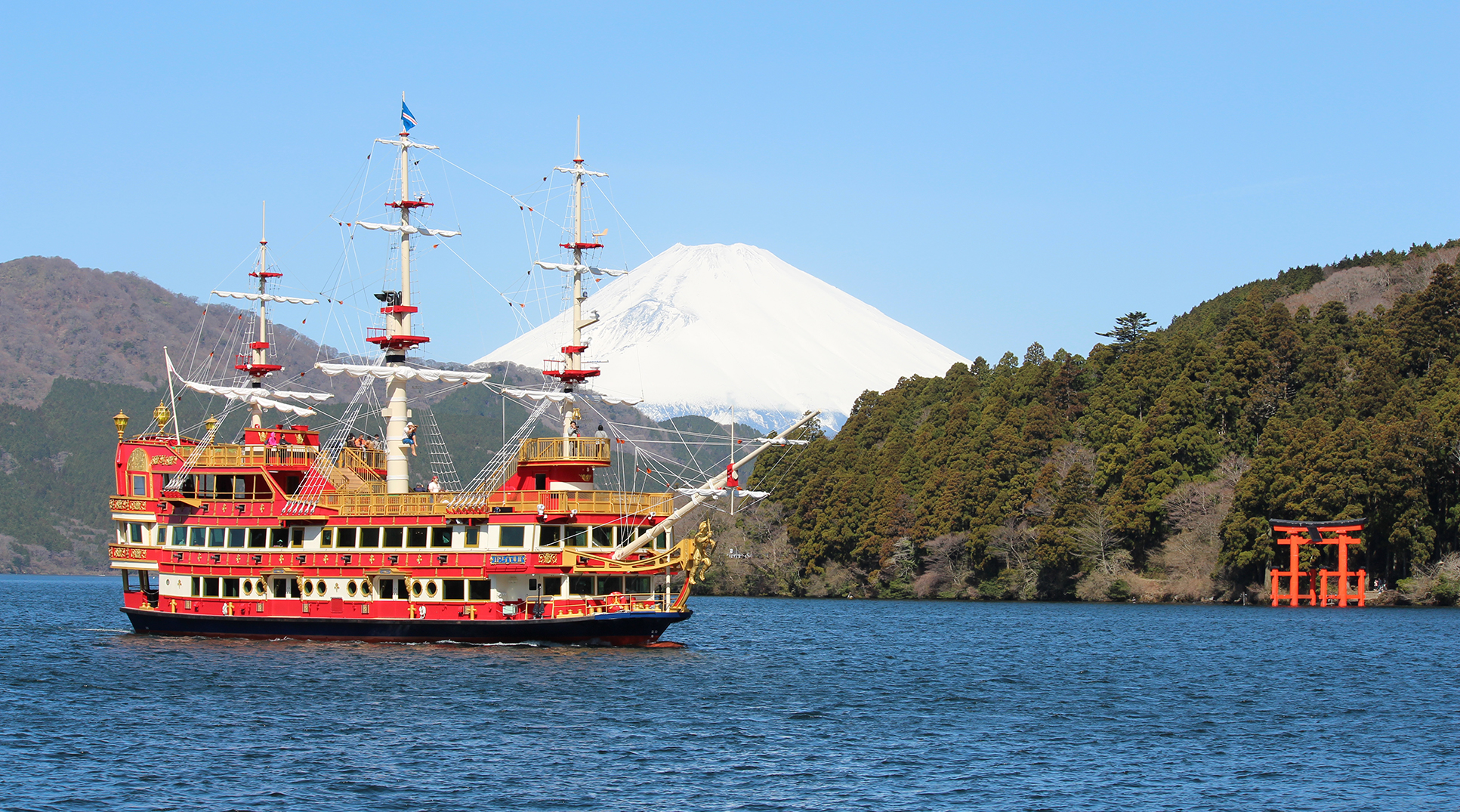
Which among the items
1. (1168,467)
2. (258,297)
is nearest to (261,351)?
(258,297)

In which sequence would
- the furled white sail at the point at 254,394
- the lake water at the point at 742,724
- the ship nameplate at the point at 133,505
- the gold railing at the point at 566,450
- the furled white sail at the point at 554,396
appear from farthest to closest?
the furled white sail at the point at 254,394, the ship nameplate at the point at 133,505, the furled white sail at the point at 554,396, the gold railing at the point at 566,450, the lake water at the point at 742,724

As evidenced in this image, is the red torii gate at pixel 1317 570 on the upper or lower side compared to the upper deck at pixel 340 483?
lower

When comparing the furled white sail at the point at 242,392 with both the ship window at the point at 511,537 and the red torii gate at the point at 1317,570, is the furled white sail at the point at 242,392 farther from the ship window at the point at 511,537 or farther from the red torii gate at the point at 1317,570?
the red torii gate at the point at 1317,570

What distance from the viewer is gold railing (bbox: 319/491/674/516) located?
43.6m

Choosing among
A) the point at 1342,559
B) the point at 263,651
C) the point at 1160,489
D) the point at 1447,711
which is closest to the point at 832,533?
the point at 1160,489

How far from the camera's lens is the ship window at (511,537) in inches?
1725

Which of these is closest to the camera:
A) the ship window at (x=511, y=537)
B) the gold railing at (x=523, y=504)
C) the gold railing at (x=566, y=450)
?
the gold railing at (x=523, y=504)

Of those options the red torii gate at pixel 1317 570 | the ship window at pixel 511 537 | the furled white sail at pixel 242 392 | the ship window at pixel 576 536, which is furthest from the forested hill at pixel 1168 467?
the furled white sail at pixel 242 392

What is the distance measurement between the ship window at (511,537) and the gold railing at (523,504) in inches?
21.1

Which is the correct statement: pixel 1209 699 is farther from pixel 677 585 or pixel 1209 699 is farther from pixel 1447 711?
pixel 677 585

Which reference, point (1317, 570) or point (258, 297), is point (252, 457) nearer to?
point (258, 297)

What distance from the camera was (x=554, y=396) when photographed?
159ft

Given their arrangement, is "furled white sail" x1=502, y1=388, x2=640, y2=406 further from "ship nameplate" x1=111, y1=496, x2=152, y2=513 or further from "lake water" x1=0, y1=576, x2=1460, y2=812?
"ship nameplate" x1=111, y1=496, x2=152, y2=513

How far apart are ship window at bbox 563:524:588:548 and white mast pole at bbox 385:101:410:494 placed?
250 inches
